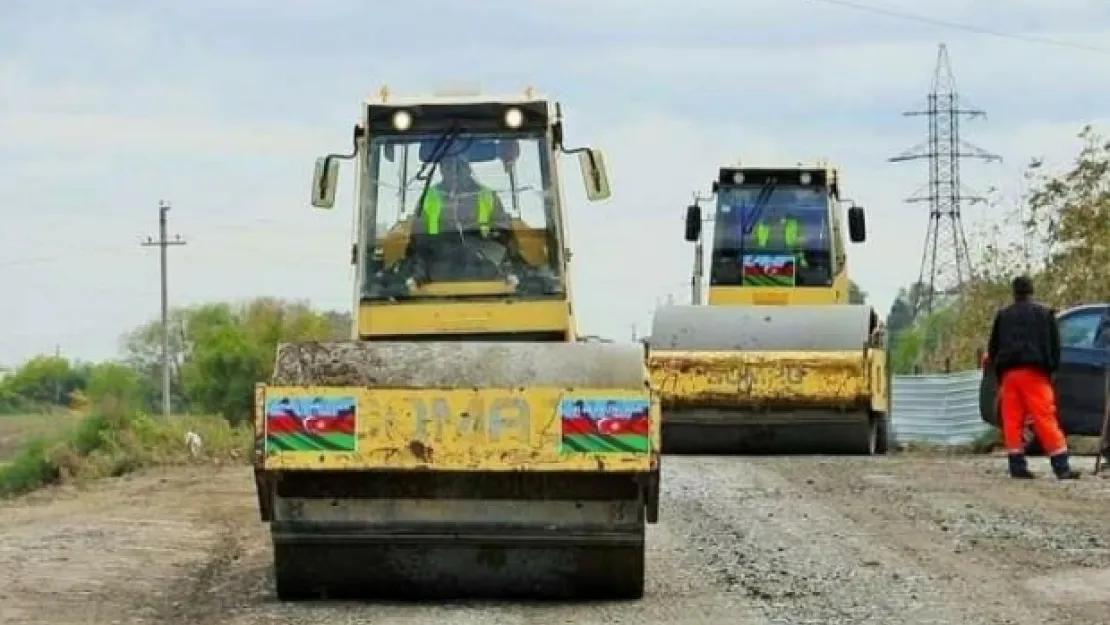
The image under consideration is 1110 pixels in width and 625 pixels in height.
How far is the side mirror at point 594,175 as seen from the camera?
12.4 metres

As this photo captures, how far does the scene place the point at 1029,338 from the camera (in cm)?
1738

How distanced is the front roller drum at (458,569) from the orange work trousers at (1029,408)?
7671 mm

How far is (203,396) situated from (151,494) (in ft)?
213

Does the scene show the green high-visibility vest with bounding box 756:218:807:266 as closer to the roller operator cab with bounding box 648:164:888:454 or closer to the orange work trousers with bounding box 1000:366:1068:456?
the roller operator cab with bounding box 648:164:888:454

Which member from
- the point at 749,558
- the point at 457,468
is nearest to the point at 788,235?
the point at 749,558

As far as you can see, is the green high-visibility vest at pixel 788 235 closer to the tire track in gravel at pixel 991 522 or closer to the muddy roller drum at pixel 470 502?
the tire track in gravel at pixel 991 522

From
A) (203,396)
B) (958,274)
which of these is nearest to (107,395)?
(958,274)

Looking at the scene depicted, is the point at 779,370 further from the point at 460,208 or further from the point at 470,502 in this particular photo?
the point at 470,502

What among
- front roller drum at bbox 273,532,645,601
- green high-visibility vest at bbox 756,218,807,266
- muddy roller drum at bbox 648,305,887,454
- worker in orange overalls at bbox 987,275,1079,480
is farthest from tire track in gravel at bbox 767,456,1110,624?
green high-visibility vest at bbox 756,218,807,266

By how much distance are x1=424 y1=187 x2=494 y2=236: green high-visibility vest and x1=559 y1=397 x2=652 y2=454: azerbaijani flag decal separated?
103 inches

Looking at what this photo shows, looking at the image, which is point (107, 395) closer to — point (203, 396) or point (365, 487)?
point (365, 487)

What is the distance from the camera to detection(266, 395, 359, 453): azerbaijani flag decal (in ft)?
32.9

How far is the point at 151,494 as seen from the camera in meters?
18.8

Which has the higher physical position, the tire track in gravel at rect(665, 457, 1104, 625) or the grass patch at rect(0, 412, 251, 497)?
the tire track in gravel at rect(665, 457, 1104, 625)
